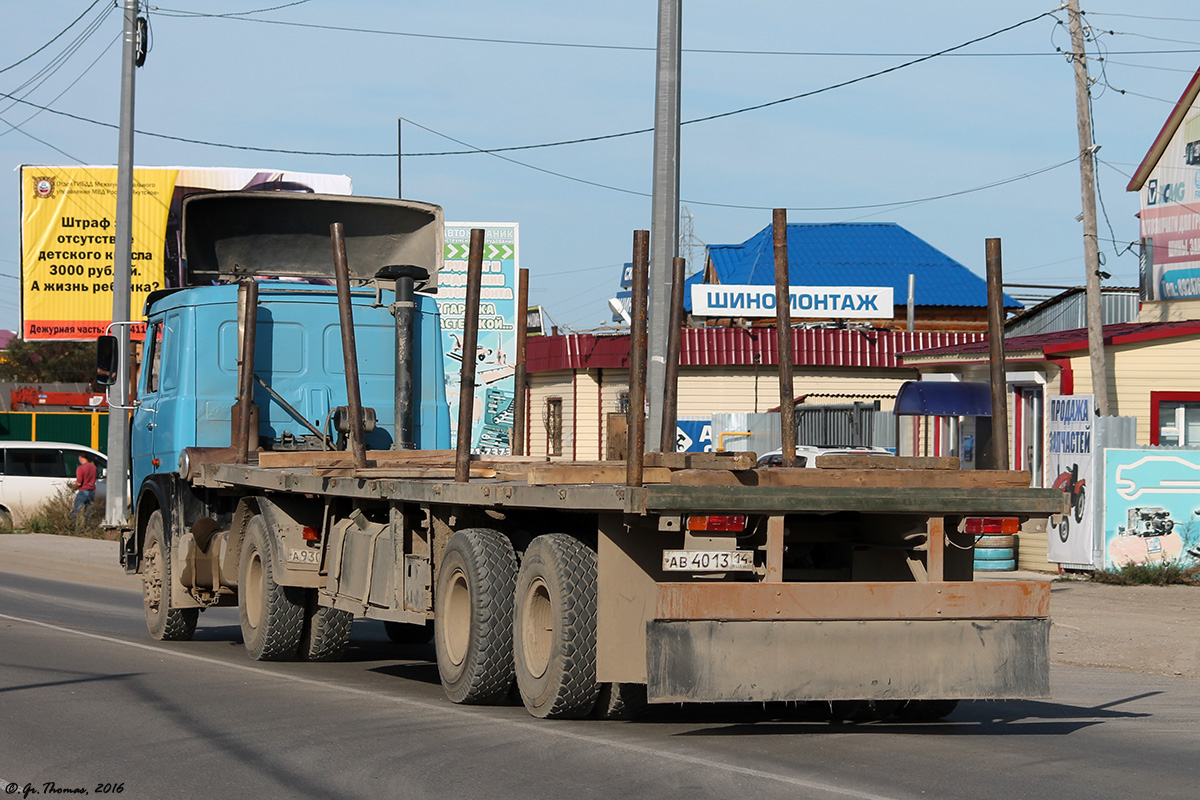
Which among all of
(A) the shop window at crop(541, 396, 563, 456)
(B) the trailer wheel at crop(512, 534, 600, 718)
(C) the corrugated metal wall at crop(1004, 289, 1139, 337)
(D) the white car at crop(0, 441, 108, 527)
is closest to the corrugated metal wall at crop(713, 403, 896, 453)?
(C) the corrugated metal wall at crop(1004, 289, 1139, 337)

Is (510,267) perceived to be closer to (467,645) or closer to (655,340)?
(655,340)

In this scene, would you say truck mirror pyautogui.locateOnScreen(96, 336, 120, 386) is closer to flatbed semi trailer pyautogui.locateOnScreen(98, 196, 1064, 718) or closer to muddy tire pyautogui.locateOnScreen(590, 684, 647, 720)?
flatbed semi trailer pyautogui.locateOnScreen(98, 196, 1064, 718)

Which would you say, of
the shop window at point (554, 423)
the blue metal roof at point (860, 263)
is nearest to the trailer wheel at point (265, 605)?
the shop window at point (554, 423)

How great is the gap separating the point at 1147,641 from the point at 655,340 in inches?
201

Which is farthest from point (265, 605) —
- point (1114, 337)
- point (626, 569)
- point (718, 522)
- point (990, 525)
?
point (1114, 337)

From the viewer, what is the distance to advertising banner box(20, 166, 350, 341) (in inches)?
1478

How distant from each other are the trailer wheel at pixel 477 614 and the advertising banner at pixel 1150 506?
502 inches

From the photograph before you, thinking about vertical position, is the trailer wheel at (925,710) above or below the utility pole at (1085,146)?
below

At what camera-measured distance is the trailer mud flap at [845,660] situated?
762cm

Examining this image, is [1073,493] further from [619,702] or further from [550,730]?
[550,730]

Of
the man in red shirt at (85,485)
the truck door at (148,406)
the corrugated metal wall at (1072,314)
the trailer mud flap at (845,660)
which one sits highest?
the corrugated metal wall at (1072,314)

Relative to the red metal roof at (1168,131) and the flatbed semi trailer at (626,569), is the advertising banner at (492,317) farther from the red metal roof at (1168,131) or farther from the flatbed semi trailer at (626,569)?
the flatbed semi trailer at (626,569)

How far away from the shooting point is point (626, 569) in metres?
8.08

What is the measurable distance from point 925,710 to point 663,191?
20.2 ft
